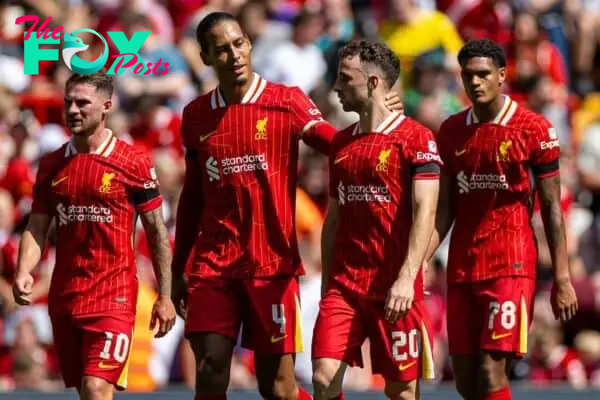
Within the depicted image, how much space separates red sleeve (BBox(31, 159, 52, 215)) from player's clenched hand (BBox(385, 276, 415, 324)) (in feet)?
6.51

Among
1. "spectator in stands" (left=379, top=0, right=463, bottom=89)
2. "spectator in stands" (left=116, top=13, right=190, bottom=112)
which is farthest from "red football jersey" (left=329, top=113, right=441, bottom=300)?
"spectator in stands" (left=116, top=13, right=190, bottom=112)

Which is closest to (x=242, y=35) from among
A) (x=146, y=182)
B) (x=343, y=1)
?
(x=146, y=182)

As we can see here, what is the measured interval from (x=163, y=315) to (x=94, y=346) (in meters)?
0.40

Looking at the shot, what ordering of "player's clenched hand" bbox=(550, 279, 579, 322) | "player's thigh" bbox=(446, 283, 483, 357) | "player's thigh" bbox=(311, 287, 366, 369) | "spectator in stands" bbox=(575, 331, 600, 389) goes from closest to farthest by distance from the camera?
"player's thigh" bbox=(311, 287, 366, 369), "player's clenched hand" bbox=(550, 279, 579, 322), "player's thigh" bbox=(446, 283, 483, 357), "spectator in stands" bbox=(575, 331, 600, 389)

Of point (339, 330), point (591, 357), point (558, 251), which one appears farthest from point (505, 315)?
point (591, 357)

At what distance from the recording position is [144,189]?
960 cm

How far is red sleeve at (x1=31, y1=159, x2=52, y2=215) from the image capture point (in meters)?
9.69

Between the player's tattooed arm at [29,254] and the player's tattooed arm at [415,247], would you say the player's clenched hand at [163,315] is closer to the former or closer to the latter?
the player's tattooed arm at [29,254]

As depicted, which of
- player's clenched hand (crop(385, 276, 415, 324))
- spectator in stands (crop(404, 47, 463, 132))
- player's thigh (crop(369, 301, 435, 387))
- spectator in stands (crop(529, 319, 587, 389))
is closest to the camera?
player's clenched hand (crop(385, 276, 415, 324))

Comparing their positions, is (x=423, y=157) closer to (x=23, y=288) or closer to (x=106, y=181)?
(x=106, y=181)

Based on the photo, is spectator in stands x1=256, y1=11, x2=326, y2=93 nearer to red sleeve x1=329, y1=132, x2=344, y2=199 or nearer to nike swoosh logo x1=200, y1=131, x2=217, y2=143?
nike swoosh logo x1=200, y1=131, x2=217, y2=143

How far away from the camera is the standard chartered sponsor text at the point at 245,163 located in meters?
9.55

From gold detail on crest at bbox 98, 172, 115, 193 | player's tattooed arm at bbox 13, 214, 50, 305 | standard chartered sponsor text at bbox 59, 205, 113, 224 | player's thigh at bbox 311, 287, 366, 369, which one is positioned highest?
gold detail on crest at bbox 98, 172, 115, 193

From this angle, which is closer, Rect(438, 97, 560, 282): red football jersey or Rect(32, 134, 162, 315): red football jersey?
Rect(32, 134, 162, 315): red football jersey
